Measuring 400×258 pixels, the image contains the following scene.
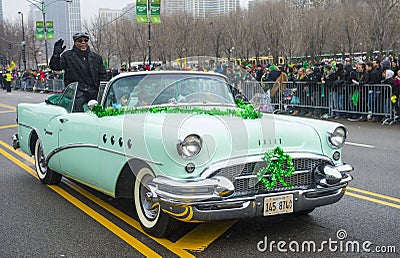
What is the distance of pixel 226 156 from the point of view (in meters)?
4.31

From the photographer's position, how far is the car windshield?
5676mm

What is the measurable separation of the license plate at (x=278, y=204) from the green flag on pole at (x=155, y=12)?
2587 cm

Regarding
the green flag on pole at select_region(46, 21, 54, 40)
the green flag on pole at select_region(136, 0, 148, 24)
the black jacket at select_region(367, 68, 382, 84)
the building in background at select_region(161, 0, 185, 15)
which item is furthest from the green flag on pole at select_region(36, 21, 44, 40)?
the black jacket at select_region(367, 68, 382, 84)

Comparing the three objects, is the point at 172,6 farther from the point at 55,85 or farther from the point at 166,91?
the point at 166,91

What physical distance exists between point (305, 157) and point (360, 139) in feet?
24.2

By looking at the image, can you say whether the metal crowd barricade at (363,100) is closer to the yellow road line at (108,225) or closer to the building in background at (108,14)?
the yellow road line at (108,225)

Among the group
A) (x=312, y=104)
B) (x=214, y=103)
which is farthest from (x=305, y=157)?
(x=312, y=104)

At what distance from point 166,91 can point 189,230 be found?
167 cm

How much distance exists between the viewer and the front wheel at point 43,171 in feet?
23.2

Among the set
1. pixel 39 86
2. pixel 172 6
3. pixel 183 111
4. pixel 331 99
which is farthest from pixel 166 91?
pixel 172 6

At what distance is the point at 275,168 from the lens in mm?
4426

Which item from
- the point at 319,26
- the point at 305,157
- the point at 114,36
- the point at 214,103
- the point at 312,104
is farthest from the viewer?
the point at 114,36

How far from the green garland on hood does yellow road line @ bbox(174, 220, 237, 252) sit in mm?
1132

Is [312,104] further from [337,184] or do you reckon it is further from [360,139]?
[337,184]
